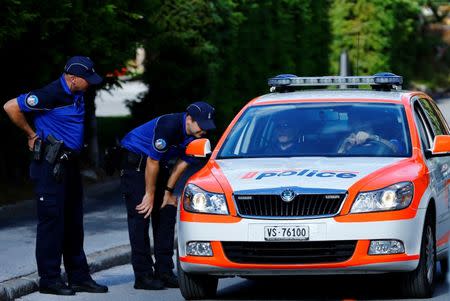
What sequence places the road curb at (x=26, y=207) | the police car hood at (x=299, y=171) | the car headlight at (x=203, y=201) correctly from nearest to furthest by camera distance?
the police car hood at (x=299, y=171) → the car headlight at (x=203, y=201) → the road curb at (x=26, y=207)

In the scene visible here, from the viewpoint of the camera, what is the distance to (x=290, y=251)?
1007cm

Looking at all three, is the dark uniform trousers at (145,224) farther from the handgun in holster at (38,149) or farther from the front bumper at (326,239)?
the front bumper at (326,239)

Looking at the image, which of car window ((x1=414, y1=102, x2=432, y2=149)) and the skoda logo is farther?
car window ((x1=414, y1=102, x2=432, y2=149))

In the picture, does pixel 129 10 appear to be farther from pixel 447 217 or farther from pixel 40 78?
pixel 447 217

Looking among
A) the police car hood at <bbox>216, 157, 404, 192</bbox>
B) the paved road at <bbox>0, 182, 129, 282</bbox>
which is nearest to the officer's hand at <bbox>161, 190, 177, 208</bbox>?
the police car hood at <bbox>216, 157, 404, 192</bbox>

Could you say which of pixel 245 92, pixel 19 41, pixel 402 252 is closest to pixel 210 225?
pixel 402 252

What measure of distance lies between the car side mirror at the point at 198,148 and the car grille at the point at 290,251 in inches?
40.9

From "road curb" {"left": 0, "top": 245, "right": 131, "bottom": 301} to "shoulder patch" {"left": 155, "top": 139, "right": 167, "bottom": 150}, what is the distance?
4.82ft

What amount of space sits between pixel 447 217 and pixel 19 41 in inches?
274

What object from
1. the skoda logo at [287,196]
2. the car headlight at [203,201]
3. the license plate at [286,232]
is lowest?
the license plate at [286,232]

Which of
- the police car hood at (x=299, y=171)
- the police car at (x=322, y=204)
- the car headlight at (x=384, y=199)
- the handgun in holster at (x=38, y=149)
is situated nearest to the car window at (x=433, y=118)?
the police car at (x=322, y=204)

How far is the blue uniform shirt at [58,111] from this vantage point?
1088cm

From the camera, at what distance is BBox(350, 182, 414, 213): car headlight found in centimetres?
1001

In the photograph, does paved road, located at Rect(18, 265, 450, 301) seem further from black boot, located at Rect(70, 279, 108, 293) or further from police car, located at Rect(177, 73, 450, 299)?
police car, located at Rect(177, 73, 450, 299)
